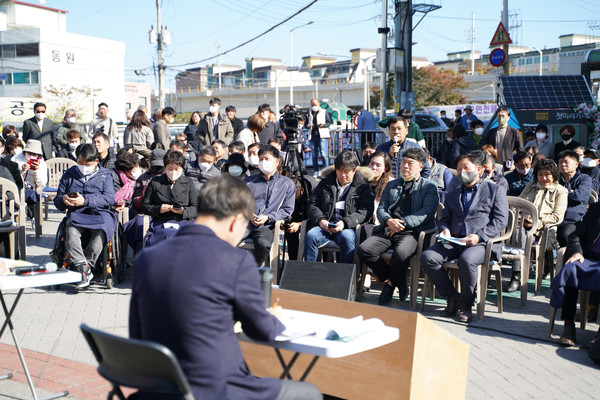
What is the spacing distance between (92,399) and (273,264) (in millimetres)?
3400

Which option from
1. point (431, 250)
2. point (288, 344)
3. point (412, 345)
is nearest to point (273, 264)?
point (431, 250)

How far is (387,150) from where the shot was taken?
916cm

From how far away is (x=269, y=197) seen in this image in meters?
7.79

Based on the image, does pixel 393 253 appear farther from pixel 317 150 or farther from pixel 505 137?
pixel 317 150

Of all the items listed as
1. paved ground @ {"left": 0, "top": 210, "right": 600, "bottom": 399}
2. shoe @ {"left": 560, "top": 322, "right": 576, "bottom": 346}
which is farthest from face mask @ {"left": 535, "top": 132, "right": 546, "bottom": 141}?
shoe @ {"left": 560, "top": 322, "right": 576, "bottom": 346}

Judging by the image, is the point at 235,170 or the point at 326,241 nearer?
the point at 326,241

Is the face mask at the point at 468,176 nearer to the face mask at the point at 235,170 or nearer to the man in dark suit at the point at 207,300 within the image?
the face mask at the point at 235,170

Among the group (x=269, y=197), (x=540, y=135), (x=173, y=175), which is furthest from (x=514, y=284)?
(x=540, y=135)

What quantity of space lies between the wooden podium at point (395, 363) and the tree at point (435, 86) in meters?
57.6

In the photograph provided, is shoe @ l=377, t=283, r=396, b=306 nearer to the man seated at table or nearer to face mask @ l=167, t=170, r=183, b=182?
the man seated at table

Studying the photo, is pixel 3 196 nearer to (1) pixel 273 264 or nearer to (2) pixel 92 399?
(1) pixel 273 264

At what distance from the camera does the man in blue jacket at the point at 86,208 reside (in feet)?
24.8

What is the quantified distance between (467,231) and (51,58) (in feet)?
199

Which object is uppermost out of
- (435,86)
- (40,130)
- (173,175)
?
(435,86)
